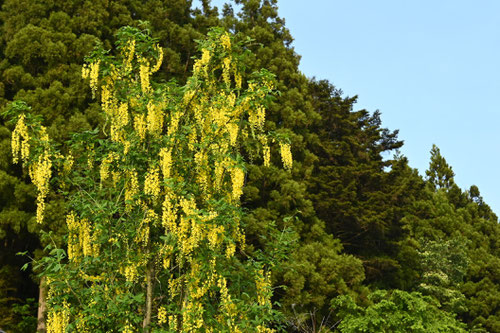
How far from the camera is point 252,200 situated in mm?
15633

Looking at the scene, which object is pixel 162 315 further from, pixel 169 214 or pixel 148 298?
pixel 169 214

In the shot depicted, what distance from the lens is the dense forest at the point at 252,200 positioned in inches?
224

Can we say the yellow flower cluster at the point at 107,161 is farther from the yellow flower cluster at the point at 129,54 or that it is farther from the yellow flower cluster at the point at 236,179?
the yellow flower cluster at the point at 236,179

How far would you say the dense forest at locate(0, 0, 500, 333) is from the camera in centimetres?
570

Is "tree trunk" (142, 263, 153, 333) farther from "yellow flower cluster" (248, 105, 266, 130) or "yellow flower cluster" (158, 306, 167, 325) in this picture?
"yellow flower cluster" (248, 105, 266, 130)

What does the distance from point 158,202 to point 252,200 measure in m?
9.79

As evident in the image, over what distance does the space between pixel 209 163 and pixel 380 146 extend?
839 inches

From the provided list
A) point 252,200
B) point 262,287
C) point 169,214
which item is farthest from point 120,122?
point 252,200

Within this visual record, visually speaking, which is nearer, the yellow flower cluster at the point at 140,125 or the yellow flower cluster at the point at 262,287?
the yellow flower cluster at the point at 262,287

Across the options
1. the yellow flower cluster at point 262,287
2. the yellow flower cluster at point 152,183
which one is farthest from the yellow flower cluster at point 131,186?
the yellow flower cluster at point 262,287

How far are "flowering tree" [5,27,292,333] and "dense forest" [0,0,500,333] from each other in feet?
0.16

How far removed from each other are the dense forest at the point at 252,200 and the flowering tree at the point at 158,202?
0.16 ft

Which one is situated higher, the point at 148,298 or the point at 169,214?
the point at 169,214

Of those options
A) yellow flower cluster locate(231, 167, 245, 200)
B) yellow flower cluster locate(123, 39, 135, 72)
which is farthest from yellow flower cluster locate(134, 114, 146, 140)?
yellow flower cluster locate(231, 167, 245, 200)
